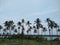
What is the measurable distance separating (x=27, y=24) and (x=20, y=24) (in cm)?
368

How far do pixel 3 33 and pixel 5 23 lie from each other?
21.6 meters

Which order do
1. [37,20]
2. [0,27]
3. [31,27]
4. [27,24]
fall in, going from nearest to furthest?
[37,20], [27,24], [31,27], [0,27]

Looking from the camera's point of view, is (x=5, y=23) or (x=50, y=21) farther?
(x=5, y=23)

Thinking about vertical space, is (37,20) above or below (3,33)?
above

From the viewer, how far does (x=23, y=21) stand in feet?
262

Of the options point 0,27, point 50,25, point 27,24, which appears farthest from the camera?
point 0,27

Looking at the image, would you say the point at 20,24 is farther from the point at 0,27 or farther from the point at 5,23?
the point at 0,27

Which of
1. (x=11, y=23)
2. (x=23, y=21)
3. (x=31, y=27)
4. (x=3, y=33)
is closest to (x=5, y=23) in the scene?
(x=11, y=23)

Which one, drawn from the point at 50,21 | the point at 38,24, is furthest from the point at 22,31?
the point at 50,21

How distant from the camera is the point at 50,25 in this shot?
68562 millimetres

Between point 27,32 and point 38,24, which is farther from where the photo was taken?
point 27,32

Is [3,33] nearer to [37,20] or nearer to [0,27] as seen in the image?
[0,27]

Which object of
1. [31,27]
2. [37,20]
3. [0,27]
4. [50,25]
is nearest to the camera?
[50,25]

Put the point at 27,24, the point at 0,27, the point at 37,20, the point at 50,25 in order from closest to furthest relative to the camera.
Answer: the point at 50,25, the point at 37,20, the point at 27,24, the point at 0,27
